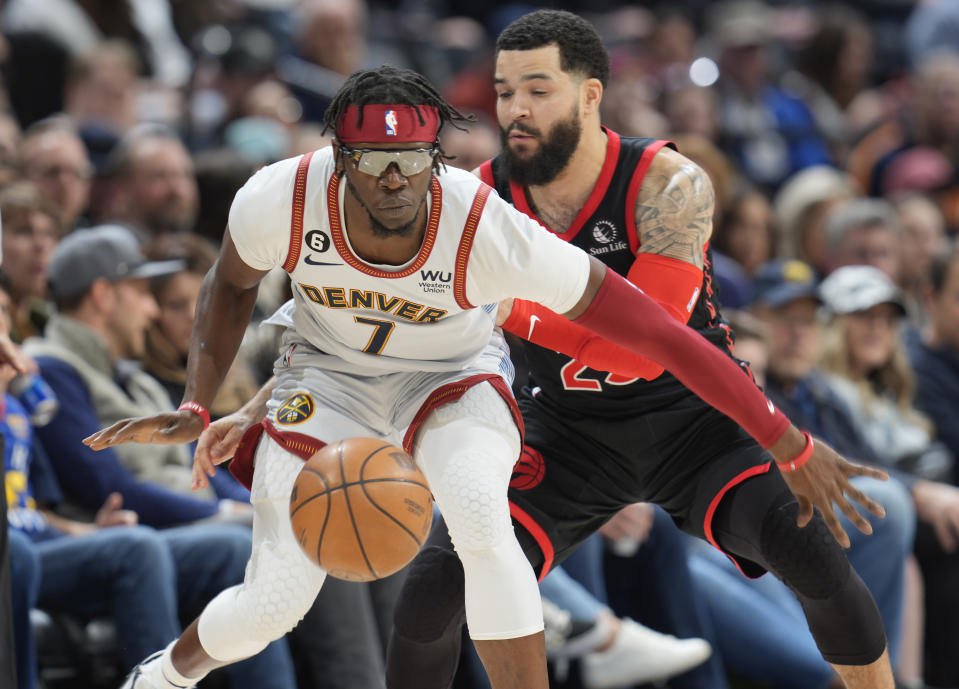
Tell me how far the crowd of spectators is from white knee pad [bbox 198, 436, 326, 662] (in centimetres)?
101

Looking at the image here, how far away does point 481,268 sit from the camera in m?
3.79

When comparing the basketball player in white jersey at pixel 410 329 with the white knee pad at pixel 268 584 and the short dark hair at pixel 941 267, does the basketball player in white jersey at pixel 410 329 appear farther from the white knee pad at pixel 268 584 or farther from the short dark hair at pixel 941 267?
the short dark hair at pixel 941 267

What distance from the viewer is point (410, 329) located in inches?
156

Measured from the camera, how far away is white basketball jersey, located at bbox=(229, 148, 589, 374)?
12.4 ft

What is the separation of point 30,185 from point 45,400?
1.36m

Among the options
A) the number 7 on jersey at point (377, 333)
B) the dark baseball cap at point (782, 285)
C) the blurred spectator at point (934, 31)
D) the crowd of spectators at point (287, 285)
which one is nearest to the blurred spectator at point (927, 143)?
the crowd of spectators at point (287, 285)

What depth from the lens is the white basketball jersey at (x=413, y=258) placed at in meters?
3.77

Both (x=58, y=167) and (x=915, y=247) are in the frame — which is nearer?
(x=58, y=167)

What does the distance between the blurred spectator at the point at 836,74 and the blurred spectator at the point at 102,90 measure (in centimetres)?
573

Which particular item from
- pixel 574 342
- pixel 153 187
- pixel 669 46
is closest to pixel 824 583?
pixel 574 342

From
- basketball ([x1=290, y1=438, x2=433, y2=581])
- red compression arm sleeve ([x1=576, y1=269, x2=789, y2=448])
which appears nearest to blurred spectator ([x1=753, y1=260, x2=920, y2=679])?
red compression arm sleeve ([x1=576, y1=269, x2=789, y2=448])

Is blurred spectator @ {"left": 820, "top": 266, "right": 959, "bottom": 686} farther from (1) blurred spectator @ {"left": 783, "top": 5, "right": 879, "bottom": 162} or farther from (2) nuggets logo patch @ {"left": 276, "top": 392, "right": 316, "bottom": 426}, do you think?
(1) blurred spectator @ {"left": 783, "top": 5, "right": 879, "bottom": 162}

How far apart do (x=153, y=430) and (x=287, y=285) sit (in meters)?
2.54

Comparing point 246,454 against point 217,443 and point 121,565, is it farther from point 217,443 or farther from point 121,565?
point 121,565
